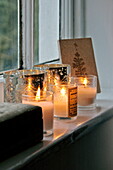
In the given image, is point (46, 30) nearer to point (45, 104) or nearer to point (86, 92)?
point (86, 92)

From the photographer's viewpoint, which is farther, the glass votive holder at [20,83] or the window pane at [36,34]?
the window pane at [36,34]

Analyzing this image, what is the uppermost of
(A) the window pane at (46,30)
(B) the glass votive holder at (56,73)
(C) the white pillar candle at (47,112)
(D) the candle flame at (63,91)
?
(A) the window pane at (46,30)

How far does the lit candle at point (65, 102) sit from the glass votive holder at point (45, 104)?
13cm

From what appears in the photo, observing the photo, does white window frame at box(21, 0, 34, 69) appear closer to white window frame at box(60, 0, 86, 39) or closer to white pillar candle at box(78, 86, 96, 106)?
white pillar candle at box(78, 86, 96, 106)

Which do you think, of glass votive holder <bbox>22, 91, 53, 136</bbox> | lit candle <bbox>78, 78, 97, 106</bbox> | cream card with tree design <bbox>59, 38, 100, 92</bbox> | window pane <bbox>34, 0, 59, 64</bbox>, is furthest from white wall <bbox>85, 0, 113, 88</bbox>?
glass votive holder <bbox>22, 91, 53, 136</bbox>

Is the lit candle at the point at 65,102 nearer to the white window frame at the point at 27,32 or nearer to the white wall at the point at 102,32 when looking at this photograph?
the white window frame at the point at 27,32

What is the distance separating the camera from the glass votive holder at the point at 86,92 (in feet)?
4.31

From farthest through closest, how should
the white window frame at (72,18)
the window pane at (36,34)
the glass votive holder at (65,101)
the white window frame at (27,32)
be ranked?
the white window frame at (72,18), the window pane at (36,34), the white window frame at (27,32), the glass votive holder at (65,101)

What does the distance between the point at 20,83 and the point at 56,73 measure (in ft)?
0.65

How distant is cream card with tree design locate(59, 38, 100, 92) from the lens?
1.46 m

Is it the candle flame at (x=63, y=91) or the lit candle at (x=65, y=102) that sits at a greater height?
the candle flame at (x=63, y=91)

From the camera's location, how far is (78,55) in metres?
1.51

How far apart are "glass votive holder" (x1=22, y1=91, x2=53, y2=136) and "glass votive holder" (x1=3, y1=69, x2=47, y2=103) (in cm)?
7

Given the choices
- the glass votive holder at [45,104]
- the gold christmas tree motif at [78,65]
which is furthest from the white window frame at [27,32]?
the glass votive holder at [45,104]
